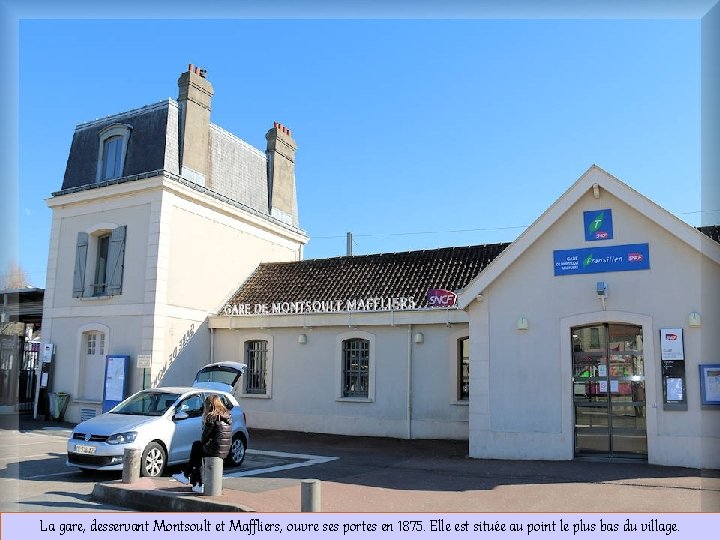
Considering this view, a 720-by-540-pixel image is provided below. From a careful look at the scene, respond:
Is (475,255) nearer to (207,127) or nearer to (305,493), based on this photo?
(207,127)

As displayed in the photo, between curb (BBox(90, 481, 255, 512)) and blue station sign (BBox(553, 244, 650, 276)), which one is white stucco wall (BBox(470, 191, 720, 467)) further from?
curb (BBox(90, 481, 255, 512))

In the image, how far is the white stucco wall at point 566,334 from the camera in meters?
11.8

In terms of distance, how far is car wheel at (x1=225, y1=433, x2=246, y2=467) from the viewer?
12.4 metres

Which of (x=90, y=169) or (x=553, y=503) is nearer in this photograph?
(x=553, y=503)

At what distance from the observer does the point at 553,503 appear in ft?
29.6

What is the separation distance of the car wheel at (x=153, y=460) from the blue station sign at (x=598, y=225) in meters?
8.89

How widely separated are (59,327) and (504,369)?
47.8 ft

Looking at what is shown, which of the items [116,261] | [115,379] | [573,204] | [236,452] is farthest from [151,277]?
[573,204]

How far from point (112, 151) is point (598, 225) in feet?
51.3

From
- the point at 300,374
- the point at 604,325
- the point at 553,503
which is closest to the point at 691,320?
the point at 604,325

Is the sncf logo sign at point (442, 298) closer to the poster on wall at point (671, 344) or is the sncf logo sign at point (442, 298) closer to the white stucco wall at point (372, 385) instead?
the white stucco wall at point (372, 385)

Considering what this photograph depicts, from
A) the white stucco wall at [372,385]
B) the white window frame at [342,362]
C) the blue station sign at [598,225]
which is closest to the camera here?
the blue station sign at [598,225]

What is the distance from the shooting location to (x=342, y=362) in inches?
720

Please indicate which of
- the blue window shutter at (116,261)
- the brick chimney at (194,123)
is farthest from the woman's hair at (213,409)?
the brick chimney at (194,123)
